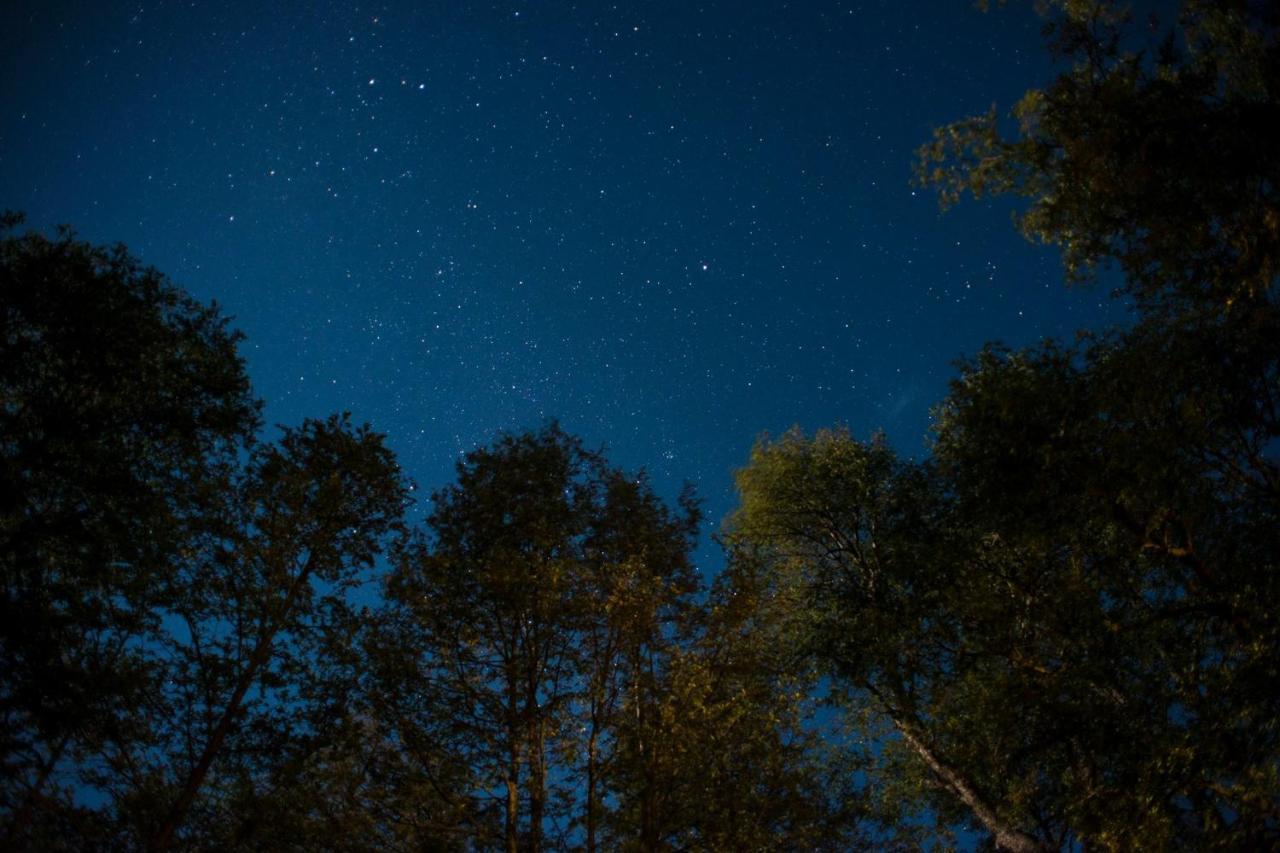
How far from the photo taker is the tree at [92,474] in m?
9.75

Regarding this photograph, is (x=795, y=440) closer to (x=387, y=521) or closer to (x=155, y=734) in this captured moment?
(x=387, y=521)

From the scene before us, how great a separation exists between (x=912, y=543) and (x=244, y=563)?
13.8 metres

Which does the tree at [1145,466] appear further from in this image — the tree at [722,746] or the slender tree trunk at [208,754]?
the slender tree trunk at [208,754]

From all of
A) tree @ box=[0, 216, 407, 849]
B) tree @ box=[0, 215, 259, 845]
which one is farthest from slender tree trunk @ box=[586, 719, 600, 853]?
tree @ box=[0, 215, 259, 845]

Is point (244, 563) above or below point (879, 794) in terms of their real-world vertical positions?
above

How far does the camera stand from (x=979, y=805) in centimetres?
1291

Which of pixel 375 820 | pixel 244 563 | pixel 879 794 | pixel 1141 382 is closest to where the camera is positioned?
pixel 1141 382

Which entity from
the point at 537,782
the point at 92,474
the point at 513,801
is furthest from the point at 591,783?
the point at 92,474

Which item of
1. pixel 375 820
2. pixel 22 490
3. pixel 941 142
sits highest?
pixel 941 142

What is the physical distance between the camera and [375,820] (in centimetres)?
896

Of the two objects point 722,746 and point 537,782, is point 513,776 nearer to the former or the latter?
point 537,782

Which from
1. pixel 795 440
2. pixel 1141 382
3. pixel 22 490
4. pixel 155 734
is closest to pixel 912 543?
pixel 795 440

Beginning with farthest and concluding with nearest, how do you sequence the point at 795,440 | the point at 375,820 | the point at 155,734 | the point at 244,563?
the point at 795,440
the point at 244,563
the point at 155,734
the point at 375,820

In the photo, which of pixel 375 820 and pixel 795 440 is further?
pixel 795 440
